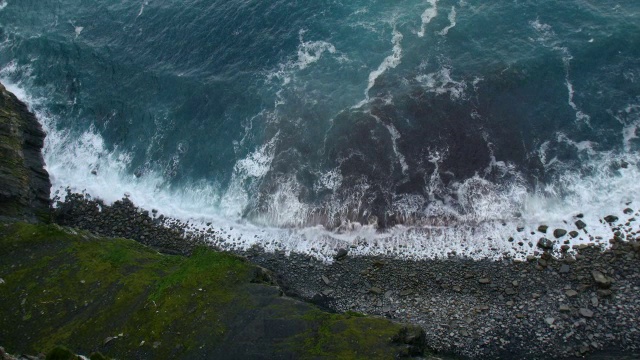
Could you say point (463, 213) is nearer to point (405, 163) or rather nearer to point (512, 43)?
point (405, 163)

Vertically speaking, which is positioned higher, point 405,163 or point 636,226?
point 405,163

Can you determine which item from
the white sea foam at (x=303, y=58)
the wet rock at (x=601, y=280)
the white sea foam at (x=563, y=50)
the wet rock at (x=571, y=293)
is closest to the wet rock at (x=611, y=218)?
the wet rock at (x=601, y=280)

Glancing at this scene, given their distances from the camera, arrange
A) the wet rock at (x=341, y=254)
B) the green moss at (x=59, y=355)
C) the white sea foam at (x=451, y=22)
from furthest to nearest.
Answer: the white sea foam at (x=451, y=22) < the wet rock at (x=341, y=254) < the green moss at (x=59, y=355)

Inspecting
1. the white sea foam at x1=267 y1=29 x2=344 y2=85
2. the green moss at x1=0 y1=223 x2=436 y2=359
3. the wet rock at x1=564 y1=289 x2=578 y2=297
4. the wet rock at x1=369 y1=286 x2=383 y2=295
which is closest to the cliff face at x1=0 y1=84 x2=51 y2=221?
the green moss at x1=0 y1=223 x2=436 y2=359

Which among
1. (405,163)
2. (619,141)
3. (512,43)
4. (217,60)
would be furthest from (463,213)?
(217,60)

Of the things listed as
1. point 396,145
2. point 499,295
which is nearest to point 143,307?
point 499,295

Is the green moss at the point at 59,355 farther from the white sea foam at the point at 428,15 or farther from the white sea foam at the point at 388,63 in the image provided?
the white sea foam at the point at 428,15

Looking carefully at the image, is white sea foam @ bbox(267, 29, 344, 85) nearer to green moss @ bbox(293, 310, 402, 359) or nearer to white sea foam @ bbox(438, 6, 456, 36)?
white sea foam @ bbox(438, 6, 456, 36)

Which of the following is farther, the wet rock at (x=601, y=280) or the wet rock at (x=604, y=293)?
the wet rock at (x=601, y=280)
